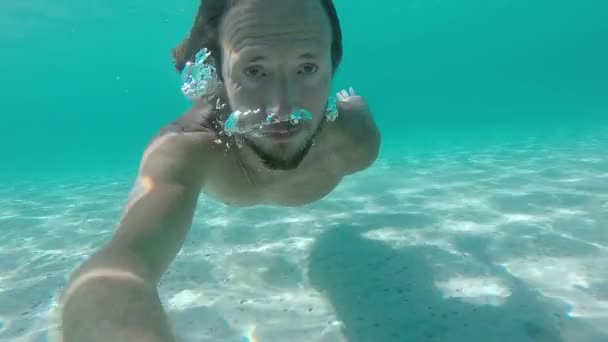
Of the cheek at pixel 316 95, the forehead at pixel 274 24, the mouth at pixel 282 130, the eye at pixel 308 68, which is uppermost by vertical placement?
the forehead at pixel 274 24

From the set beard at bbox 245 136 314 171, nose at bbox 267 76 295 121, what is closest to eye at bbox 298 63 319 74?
nose at bbox 267 76 295 121

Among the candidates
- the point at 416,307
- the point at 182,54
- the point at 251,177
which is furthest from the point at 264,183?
the point at 416,307

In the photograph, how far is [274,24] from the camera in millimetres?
2434

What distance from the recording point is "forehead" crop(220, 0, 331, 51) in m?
Answer: 2.39

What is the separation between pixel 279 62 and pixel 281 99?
249mm

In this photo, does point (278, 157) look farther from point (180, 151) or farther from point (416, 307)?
point (416, 307)

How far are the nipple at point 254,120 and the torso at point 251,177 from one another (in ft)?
0.57

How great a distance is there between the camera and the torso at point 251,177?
2.70 meters

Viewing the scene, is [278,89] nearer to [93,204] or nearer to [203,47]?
[203,47]

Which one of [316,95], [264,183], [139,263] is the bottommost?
[139,263]

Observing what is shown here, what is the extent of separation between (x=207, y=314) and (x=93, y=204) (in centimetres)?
656

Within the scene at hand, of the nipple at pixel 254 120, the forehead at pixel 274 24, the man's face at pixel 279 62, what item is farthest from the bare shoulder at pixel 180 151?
the forehead at pixel 274 24

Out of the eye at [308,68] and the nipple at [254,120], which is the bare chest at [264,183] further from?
the eye at [308,68]

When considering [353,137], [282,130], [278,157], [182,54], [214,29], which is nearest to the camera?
[282,130]
